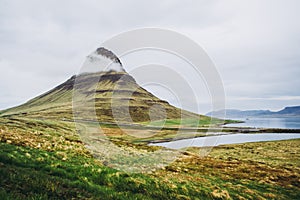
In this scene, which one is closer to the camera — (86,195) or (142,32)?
(86,195)

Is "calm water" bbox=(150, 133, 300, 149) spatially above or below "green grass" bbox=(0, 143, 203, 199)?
below

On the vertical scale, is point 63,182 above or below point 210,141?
above

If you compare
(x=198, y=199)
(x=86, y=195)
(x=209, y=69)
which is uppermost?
(x=209, y=69)

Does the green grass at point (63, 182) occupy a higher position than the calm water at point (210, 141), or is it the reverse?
the green grass at point (63, 182)

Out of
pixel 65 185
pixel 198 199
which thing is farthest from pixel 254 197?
pixel 65 185

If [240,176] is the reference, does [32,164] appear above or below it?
above

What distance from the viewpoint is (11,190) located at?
955 centimetres

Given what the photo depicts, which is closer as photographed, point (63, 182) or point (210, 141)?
point (63, 182)

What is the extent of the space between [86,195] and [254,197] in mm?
13830

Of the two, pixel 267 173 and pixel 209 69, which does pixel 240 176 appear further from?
pixel 209 69

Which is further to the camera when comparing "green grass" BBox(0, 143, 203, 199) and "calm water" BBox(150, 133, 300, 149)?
"calm water" BBox(150, 133, 300, 149)

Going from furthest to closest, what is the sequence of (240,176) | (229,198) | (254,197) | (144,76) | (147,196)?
(144,76), (240,176), (254,197), (229,198), (147,196)

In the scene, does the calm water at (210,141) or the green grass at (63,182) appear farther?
the calm water at (210,141)

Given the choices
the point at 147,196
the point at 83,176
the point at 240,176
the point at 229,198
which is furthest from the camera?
the point at 240,176
